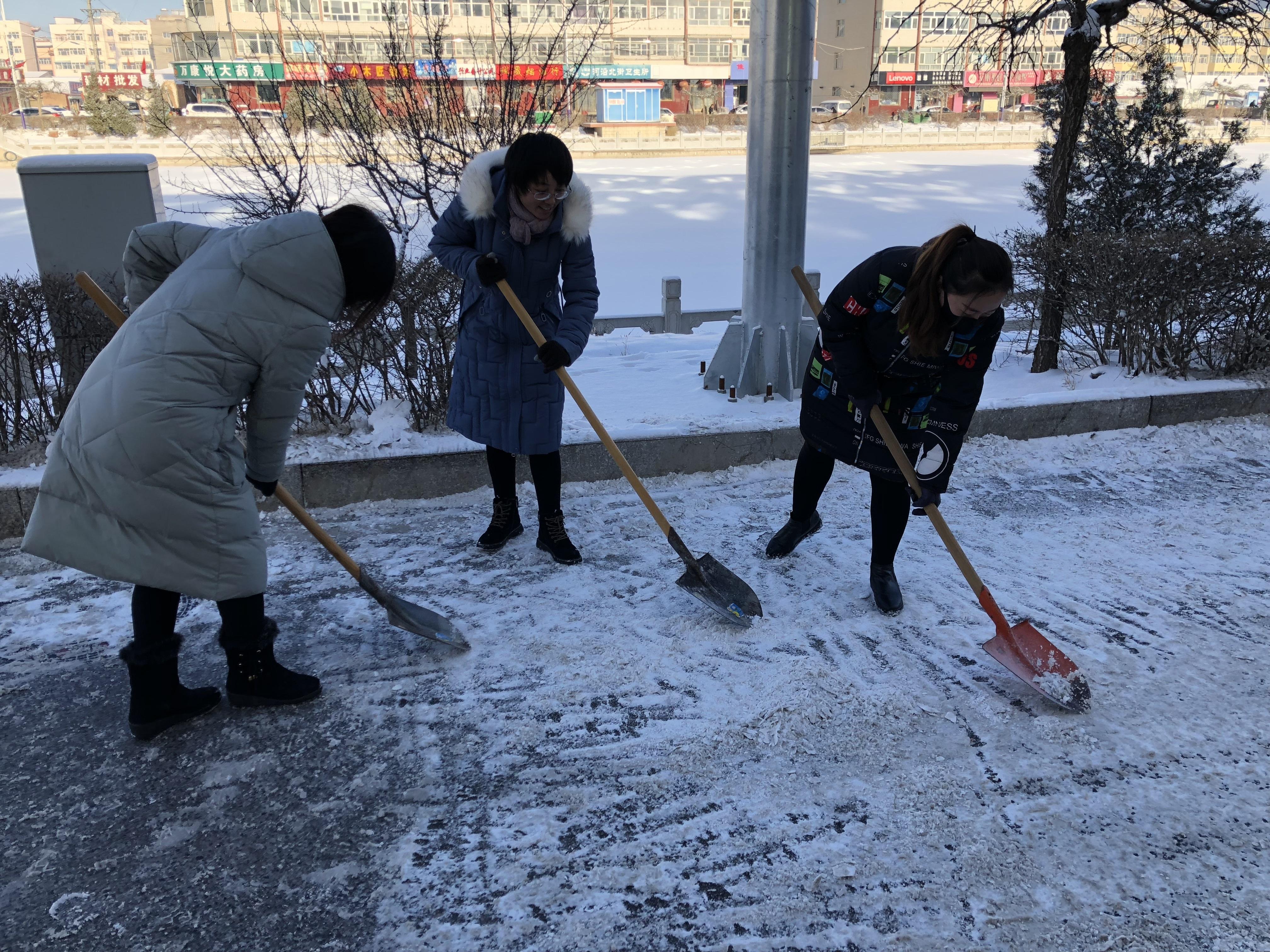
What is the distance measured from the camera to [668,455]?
448cm

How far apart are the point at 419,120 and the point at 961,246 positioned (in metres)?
4.63

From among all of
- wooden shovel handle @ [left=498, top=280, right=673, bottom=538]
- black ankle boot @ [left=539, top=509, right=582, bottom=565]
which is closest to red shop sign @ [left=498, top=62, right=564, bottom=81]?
wooden shovel handle @ [left=498, top=280, right=673, bottom=538]

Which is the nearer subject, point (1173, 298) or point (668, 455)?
point (668, 455)

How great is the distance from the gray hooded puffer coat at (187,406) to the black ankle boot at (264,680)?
351 mm

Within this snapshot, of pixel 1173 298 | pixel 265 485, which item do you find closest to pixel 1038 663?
pixel 265 485

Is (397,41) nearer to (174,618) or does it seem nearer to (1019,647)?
(174,618)

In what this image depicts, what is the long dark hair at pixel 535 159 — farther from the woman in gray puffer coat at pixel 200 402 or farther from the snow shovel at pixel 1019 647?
the snow shovel at pixel 1019 647

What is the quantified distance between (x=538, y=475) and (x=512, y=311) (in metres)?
0.66

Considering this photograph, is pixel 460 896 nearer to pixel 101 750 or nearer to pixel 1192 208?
pixel 101 750

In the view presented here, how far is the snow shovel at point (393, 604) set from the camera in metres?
2.72

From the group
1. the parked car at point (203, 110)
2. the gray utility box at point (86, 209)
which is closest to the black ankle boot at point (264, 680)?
the gray utility box at point (86, 209)

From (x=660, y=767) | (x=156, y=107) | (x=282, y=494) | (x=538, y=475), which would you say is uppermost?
(x=156, y=107)

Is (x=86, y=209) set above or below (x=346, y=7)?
below

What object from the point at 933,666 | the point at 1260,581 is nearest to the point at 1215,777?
the point at 933,666
